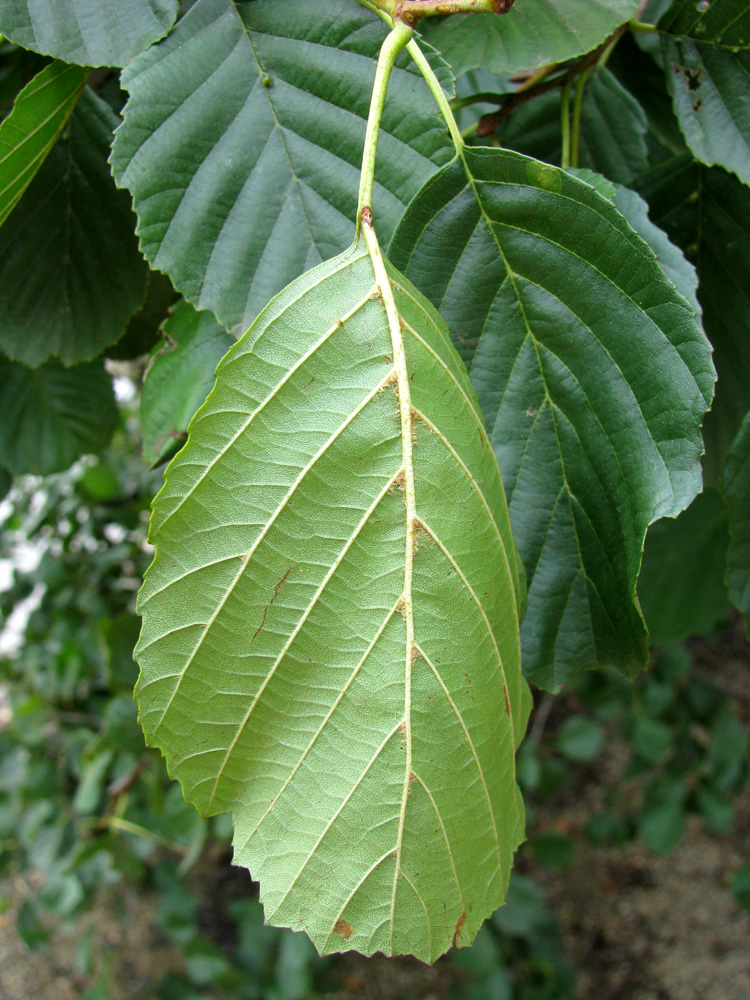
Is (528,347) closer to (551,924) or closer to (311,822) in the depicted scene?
(311,822)

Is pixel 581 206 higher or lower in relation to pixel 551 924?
higher

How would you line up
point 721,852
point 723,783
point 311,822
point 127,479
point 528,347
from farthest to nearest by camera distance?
1. point 721,852
2. point 127,479
3. point 723,783
4. point 528,347
5. point 311,822

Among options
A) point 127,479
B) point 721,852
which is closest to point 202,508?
point 127,479

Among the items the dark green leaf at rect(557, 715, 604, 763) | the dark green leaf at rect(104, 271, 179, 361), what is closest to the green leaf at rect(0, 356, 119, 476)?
the dark green leaf at rect(104, 271, 179, 361)

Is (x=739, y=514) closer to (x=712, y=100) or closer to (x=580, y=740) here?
(x=712, y=100)

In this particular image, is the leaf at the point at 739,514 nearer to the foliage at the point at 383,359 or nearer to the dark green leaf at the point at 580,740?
the foliage at the point at 383,359

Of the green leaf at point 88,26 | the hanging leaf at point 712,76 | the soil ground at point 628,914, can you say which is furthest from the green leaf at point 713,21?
the soil ground at point 628,914

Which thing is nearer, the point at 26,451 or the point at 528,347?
the point at 528,347
